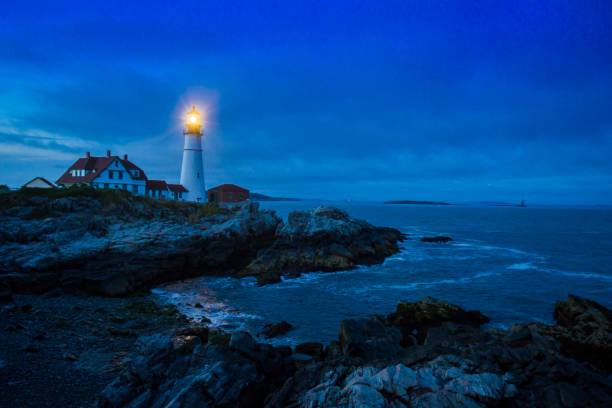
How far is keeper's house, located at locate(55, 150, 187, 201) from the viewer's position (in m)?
44.1

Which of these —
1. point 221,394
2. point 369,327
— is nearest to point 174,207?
point 369,327

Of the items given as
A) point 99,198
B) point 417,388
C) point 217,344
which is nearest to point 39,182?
point 99,198

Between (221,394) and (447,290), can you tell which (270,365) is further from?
(447,290)

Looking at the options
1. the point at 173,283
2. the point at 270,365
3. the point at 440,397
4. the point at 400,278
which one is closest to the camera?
the point at 440,397

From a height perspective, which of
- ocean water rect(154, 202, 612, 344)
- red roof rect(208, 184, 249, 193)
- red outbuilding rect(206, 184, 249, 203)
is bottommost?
ocean water rect(154, 202, 612, 344)

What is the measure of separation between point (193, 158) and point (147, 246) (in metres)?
25.5

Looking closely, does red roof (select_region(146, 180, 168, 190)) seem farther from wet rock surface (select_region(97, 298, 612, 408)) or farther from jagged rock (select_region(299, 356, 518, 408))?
jagged rock (select_region(299, 356, 518, 408))

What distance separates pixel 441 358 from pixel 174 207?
125ft

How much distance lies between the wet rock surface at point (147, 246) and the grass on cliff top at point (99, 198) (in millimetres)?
299

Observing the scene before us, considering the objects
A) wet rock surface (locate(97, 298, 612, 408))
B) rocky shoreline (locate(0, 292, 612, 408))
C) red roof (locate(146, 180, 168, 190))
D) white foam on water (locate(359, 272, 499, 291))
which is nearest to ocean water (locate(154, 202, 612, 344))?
white foam on water (locate(359, 272, 499, 291))

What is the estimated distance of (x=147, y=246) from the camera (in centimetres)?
2452

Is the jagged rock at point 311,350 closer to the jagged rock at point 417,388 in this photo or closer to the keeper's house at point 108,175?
the jagged rock at point 417,388

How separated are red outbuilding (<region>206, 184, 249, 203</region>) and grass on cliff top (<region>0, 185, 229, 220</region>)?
15429 millimetres

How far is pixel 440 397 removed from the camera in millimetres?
6391
